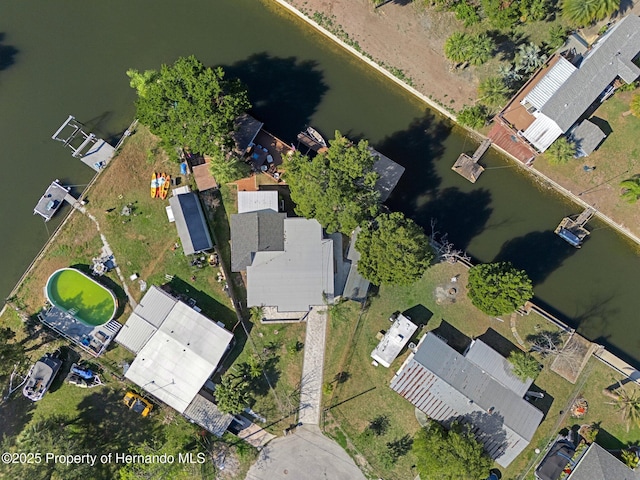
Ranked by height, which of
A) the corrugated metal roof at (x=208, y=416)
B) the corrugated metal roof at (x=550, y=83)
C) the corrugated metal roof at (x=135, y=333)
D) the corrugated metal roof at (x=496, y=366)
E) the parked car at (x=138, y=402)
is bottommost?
the parked car at (x=138, y=402)

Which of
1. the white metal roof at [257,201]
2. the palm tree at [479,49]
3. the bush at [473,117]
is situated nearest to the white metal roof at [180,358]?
the white metal roof at [257,201]

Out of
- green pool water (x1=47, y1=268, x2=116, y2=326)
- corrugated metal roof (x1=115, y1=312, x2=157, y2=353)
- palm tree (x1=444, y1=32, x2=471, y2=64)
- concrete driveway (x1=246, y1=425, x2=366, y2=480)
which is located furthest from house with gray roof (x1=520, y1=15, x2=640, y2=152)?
green pool water (x1=47, y1=268, x2=116, y2=326)

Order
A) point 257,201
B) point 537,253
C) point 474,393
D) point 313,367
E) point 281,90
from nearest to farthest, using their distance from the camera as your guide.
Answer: point 474,393 < point 257,201 < point 313,367 < point 537,253 < point 281,90

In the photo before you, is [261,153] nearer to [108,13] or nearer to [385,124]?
[385,124]

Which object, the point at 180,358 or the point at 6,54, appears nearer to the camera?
the point at 180,358

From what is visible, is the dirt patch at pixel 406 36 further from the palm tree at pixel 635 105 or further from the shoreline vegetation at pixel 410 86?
the palm tree at pixel 635 105

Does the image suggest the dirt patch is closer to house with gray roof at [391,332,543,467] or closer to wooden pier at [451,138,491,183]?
wooden pier at [451,138,491,183]

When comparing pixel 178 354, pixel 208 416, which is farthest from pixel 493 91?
pixel 208 416

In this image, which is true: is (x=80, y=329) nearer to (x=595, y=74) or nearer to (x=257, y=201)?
(x=257, y=201)
